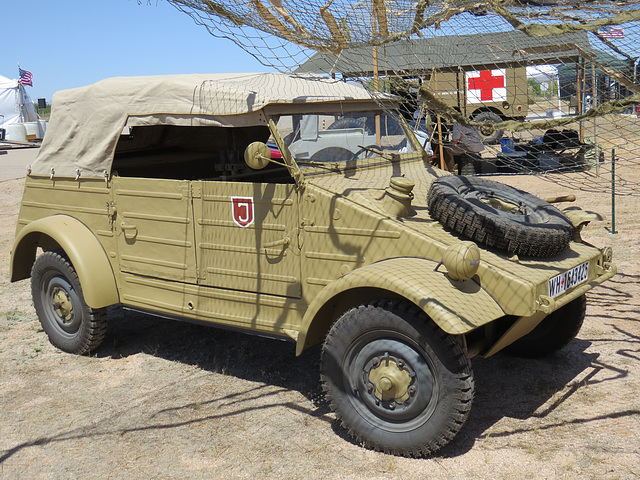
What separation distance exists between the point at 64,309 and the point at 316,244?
235 cm

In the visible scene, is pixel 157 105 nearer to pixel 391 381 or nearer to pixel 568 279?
pixel 391 381

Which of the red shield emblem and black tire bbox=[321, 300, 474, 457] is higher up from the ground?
the red shield emblem

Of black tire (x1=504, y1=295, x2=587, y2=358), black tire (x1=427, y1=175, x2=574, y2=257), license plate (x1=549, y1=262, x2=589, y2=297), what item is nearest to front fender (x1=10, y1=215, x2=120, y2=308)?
black tire (x1=427, y1=175, x2=574, y2=257)

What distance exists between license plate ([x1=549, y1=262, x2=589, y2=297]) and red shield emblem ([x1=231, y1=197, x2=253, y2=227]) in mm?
1734

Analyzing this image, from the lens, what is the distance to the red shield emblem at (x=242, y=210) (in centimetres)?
410

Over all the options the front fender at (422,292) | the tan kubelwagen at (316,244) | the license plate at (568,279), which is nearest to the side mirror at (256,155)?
the tan kubelwagen at (316,244)

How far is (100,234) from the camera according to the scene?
492 centimetres

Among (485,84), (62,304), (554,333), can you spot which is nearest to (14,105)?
(485,84)

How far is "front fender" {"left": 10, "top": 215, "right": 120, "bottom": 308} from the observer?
4754 mm

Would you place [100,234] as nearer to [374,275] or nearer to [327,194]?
[327,194]

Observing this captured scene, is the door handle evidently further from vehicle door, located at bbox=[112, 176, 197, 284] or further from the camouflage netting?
the camouflage netting

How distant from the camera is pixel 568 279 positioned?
12.0 feet

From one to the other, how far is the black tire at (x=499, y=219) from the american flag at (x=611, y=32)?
107 cm

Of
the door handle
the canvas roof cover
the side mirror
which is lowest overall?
the door handle
